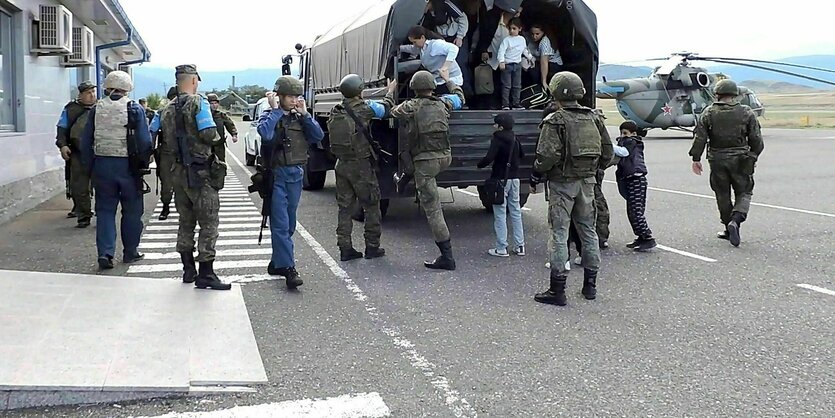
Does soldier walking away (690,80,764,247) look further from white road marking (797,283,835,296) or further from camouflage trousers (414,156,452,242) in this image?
camouflage trousers (414,156,452,242)

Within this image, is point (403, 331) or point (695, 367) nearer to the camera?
point (695, 367)

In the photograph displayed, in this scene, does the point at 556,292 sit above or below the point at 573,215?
below

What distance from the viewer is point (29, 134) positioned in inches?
460

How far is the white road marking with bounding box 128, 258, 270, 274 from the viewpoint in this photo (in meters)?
7.27

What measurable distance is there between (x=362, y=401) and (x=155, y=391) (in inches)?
45.1

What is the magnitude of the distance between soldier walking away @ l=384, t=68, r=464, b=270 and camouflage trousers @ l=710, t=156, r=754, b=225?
3.41m

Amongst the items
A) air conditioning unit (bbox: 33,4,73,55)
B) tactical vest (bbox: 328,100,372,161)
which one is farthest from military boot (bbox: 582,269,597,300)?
air conditioning unit (bbox: 33,4,73,55)

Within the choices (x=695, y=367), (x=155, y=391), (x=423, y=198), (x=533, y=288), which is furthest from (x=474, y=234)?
(x=155, y=391)

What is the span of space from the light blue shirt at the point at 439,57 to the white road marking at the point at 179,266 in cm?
287

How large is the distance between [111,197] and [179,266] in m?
0.95

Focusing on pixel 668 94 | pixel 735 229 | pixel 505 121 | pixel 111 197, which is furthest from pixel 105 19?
pixel 668 94

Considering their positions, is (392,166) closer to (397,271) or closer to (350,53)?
(397,271)

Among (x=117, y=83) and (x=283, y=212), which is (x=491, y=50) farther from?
(x=117, y=83)

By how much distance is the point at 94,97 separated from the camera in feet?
29.8
